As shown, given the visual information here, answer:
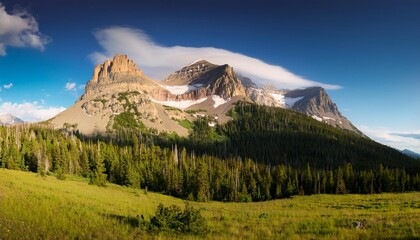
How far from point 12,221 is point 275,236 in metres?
14.6

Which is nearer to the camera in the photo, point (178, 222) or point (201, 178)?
point (178, 222)

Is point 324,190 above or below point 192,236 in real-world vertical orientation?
below

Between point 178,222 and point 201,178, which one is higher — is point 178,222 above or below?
above

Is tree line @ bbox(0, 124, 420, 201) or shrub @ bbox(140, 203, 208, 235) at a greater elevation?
shrub @ bbox(140, 203, 208, 235)

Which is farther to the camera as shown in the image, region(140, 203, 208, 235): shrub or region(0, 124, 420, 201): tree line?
region(0, 124, 420, 201): tree line

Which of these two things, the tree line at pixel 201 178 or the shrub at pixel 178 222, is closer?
the shrub at pixel 178 222

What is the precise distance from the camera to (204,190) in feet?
320

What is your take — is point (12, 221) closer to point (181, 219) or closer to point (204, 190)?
point (181, 219)

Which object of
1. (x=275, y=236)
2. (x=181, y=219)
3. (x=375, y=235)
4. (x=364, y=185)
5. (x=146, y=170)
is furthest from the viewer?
(x=146, y=170)

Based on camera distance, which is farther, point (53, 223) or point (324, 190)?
point (324, 190)

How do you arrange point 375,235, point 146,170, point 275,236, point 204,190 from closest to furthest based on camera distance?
1. point 375,235
2. point 275,236
3. point 204,190
4. point 146,170

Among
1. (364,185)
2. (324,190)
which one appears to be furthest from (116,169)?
(364,185)

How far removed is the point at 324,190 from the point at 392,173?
1130 inches

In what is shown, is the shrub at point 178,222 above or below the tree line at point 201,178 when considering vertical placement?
above
